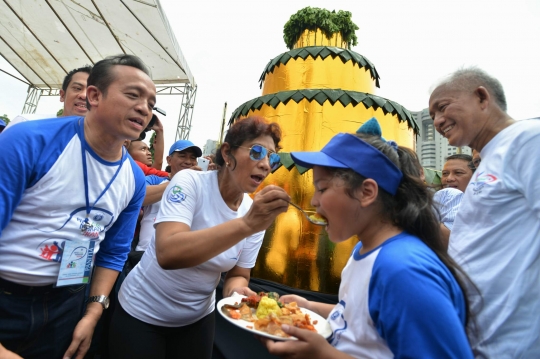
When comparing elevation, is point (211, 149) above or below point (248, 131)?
above

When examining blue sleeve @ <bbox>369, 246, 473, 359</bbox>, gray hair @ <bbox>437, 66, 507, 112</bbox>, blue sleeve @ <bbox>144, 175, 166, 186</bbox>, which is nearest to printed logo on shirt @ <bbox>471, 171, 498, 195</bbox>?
gray hair @ <bbox>437, 66, 507, 112</bbox>

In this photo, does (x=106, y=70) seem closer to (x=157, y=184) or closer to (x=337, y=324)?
(x=337, y=324)

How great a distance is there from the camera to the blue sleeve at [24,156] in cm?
147

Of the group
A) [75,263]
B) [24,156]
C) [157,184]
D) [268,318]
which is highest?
[157,184]

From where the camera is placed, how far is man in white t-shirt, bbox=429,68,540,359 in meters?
1.46

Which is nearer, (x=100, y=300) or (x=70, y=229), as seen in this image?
(x=70, y=229)

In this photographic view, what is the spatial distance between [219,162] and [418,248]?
5.19 ft

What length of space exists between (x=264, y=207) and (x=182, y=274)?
78cm

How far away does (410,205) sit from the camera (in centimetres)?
137

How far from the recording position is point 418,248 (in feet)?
3.87

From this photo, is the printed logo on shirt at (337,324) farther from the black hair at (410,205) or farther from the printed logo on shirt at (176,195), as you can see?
the printed logo on shirt at (176,195)

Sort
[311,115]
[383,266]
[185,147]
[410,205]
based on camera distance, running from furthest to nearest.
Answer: [311,115]
[185,147]
[410,205]
[383,266]

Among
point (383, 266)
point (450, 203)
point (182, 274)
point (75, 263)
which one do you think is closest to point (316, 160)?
point (383, 266)

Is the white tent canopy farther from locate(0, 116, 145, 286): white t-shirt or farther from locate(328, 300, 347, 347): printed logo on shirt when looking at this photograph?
locate(328, 300, 347, 347): printed logo on shirt
